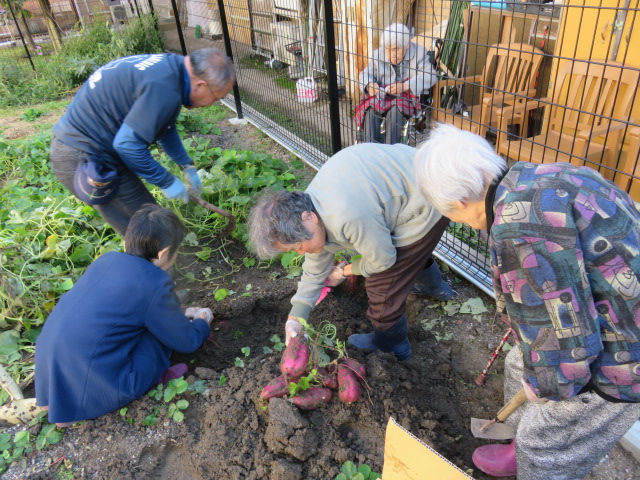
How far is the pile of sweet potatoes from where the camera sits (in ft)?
6.57

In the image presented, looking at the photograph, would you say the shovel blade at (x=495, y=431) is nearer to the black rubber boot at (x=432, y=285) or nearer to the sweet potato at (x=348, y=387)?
the sweet potato at (x=348, y=387)

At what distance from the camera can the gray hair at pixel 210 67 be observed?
253 cm

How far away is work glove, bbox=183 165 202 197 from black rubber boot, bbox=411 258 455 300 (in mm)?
1809

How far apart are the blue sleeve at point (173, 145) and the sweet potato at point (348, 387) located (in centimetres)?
203

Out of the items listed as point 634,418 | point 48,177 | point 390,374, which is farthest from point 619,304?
point 48,177

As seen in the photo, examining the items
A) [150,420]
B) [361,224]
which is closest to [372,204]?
[361,224]

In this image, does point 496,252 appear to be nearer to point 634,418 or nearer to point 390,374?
point 634,418

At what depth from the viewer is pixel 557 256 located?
118 cm

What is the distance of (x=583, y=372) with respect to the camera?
1.33 metres

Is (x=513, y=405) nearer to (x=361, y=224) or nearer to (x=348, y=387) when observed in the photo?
(x=348, y=387)

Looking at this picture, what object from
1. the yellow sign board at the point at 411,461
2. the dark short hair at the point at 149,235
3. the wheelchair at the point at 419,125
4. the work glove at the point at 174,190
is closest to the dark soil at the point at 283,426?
the yellow sign board at the point at 411,461

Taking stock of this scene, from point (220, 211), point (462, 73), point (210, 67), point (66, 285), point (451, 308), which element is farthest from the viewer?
point (462, 73)

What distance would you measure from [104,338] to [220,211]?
4.78 ft

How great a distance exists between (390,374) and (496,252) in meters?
1.12
